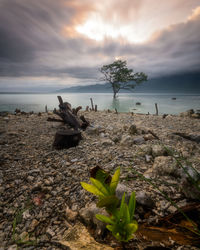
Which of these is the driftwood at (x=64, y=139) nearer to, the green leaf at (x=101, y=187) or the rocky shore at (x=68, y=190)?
the rocky shore at (x=68, y=190)

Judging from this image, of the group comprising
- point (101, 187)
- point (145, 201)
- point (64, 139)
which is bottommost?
point (145, 201)

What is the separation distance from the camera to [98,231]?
1.32 metres

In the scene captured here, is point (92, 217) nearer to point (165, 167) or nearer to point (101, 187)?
point (101, 187)

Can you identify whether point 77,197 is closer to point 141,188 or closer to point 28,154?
point 141,188

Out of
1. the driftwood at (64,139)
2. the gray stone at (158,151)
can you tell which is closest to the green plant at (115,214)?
the gray stone at (158,151)

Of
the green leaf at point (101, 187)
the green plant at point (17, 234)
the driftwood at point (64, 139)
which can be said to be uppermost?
the green leaf at point (101, 187)

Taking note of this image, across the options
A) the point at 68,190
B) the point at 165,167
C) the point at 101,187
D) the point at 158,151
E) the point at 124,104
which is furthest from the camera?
the point at 124,104

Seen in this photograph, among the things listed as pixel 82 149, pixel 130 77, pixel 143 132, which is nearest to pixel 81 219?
pixel 82 149

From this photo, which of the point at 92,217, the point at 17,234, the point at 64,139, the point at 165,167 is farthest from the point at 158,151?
the point at 17,234

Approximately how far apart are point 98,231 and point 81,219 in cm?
→ 38

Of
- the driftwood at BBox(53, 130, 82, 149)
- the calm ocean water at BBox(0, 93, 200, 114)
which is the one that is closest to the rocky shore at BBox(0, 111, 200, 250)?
the driftwood at BBox(53, 130, 82, 149)

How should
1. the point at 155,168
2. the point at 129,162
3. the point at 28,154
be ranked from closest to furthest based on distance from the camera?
1. the point at 155,168
2. the point at 129,162
3. the point at 28,154

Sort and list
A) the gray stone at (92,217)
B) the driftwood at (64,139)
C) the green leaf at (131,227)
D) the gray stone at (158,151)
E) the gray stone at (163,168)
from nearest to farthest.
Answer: the green leaf at (131,227), the gray stone at (92,217), the gray stone at (163,168), the gray stone at (158,151), the driftwood at (64,139)

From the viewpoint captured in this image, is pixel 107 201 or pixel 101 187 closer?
pixel 107 201
